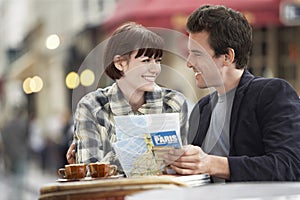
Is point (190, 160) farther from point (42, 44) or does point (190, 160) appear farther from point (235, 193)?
point (42, 44)

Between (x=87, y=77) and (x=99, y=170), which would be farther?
(x=87, y=77)

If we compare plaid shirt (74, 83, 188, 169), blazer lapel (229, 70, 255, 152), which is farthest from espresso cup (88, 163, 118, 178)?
blazer lapel (229, 70, 255, 152)

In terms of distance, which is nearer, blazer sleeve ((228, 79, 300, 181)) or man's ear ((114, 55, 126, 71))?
blazer sleeve ((228, 79, 300, 181))

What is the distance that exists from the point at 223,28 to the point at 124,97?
18.3 inches

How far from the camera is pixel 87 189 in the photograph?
9.08 feet

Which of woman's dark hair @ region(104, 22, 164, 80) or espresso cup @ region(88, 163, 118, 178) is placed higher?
woman's dark hair @ region(104, 22, 164, 80)

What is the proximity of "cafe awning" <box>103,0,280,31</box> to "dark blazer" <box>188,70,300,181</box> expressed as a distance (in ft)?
41.0

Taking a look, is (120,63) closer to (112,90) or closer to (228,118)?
(112,90)

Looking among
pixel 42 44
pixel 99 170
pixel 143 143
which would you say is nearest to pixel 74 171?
pixel 99 170

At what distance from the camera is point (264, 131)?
3.36 meters

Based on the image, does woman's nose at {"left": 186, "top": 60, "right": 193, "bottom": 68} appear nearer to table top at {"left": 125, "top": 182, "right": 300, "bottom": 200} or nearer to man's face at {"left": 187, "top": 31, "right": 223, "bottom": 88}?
man's face at {"left": 187, "top": 31, "right": 223, "bottom": 88}

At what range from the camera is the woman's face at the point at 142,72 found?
3.54m

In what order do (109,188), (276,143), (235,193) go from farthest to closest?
(276,143), (109,188), (235,193)

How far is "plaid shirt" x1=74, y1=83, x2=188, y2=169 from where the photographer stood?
352 centimetres
